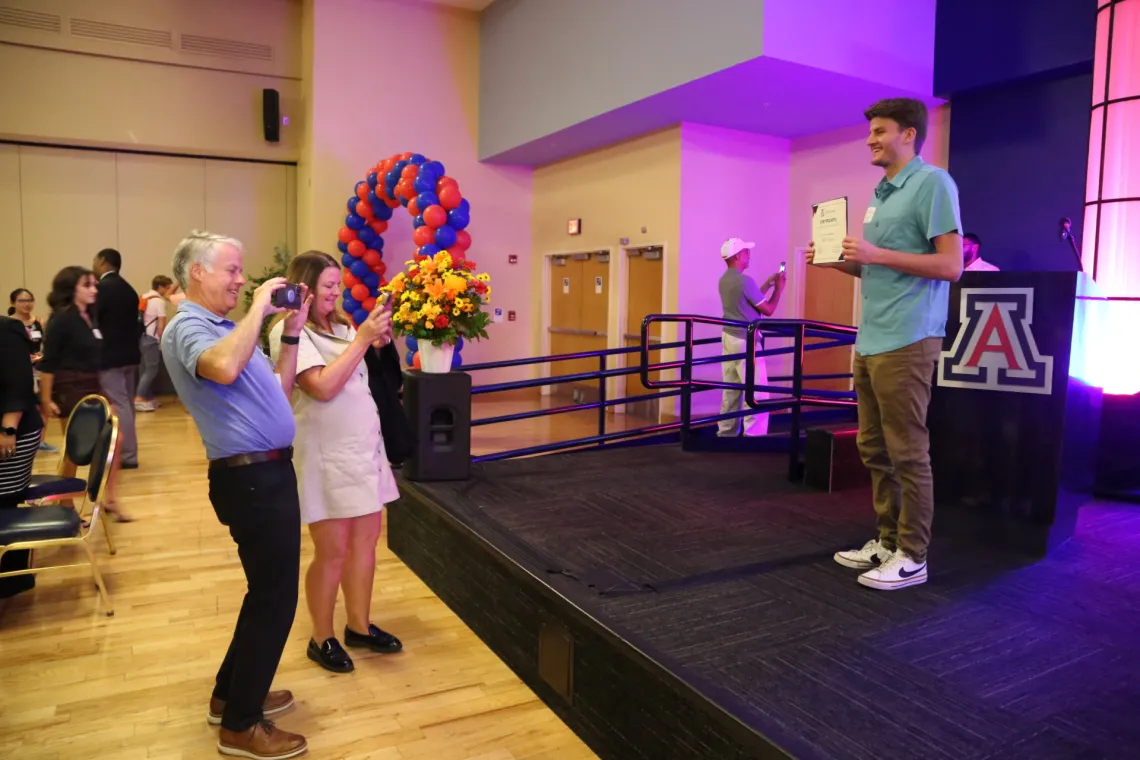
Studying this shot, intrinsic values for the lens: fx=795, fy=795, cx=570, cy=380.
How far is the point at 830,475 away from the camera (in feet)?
13.3

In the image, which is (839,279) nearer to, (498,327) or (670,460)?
(670,460)

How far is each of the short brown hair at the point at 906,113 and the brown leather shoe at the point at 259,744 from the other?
2676mm

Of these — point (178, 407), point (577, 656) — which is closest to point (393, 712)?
point (577, 656)

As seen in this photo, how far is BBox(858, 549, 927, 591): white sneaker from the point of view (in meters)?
2.72

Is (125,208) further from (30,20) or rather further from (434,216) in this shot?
(434,216)

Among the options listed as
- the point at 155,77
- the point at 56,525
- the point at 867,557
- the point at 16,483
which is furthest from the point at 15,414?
the point at 155,77

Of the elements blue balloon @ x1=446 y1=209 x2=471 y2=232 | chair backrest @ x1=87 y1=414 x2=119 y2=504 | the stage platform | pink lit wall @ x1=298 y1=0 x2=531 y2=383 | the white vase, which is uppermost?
pink lit wall @ x1=298 y1=0 x2=531 y2=383

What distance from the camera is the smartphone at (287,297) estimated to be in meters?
2.21

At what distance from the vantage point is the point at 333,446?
106 inches

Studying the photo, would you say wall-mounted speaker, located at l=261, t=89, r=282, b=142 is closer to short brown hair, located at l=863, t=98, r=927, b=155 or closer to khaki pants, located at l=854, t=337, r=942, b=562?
short brown hair, located at l=863, t=98, r=927, b=155

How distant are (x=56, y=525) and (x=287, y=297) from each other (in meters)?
1.76

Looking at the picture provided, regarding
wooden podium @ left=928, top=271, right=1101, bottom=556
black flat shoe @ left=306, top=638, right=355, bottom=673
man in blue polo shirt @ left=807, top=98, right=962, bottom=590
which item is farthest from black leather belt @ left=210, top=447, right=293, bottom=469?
wooden podium @ left=928, top=271, right=1101, bottom=556

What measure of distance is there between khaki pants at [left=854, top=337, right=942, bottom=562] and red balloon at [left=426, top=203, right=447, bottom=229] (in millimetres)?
5554

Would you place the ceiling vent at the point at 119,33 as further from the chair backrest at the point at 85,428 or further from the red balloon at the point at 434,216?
the chair backrest at the point at 85,428
